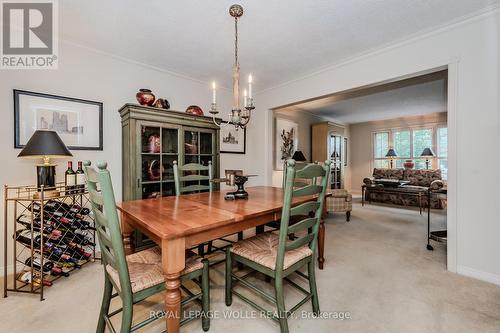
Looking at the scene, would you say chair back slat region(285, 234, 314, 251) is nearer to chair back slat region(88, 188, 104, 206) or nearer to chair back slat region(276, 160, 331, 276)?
chair back slat region(276, 160, 331, 276)

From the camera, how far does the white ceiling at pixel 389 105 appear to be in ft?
13.8

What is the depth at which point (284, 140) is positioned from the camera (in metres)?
5.21

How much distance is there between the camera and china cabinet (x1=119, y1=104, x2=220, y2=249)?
2465 millimetres

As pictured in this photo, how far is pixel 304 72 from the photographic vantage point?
3.26 meters

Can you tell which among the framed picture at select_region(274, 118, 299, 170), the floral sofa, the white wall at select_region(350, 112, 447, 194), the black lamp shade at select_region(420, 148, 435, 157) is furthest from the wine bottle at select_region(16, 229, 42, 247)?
the white wall at select_region(350, 112, 447, 194)

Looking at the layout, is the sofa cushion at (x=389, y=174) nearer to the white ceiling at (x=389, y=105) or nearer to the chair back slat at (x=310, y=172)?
the white ceiling at (x=389, y=105)

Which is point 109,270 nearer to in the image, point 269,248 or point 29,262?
point 269,248

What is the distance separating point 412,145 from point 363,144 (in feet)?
4.43

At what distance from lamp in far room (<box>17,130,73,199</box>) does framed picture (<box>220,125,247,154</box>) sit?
2.25 meters

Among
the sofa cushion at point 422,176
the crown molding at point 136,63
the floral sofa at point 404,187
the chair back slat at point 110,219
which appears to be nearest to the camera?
the chair back slat at point 110,219

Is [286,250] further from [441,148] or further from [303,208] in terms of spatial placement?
[441,148]

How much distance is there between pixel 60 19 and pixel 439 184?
6.62 meters

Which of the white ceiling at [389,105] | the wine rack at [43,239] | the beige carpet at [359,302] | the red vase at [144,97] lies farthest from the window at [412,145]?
the wine rack at [43,239]

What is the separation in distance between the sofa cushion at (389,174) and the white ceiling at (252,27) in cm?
473
